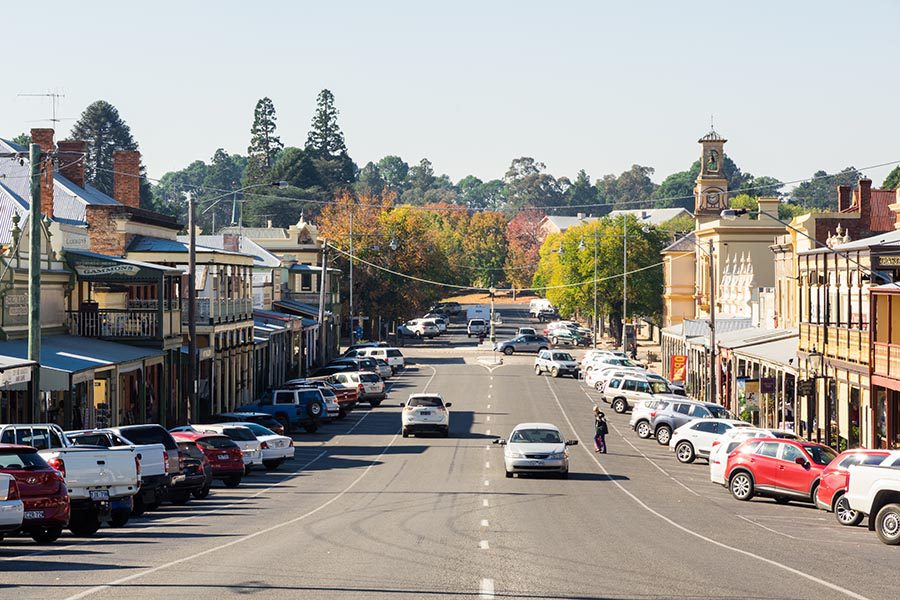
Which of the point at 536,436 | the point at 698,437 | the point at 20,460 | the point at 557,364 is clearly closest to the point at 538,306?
the point at 557,364

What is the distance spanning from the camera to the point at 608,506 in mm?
31156

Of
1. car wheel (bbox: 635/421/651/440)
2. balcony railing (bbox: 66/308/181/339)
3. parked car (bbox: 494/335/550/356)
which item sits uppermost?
balcony railing (bbox: 66/308/181/339)

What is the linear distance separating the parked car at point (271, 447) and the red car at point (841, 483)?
53.4ft

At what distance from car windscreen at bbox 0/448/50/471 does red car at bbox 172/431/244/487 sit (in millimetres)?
12938

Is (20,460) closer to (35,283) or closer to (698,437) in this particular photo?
(35,283)

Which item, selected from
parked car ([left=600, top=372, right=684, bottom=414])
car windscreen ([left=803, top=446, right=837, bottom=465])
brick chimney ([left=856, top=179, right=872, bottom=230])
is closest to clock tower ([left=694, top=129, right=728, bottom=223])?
brick chimney ([left=856, top=179, right=872, bottom=230])

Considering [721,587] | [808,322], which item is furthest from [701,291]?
[721,587]

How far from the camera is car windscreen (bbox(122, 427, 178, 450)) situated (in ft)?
98.9

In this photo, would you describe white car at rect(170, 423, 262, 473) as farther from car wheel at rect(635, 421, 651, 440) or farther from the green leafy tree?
the green leafy tree

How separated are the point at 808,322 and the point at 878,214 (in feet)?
79.9

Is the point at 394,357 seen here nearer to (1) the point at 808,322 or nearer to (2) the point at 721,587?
(1) the point at 808,322

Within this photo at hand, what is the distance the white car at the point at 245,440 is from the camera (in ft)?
129

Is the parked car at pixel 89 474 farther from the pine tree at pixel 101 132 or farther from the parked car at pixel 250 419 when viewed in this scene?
the pine tree at pixel 101 132

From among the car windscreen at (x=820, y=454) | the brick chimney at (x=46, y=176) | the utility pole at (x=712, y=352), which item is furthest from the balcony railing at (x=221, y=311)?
the car windscreen at (x=820, y=454)
